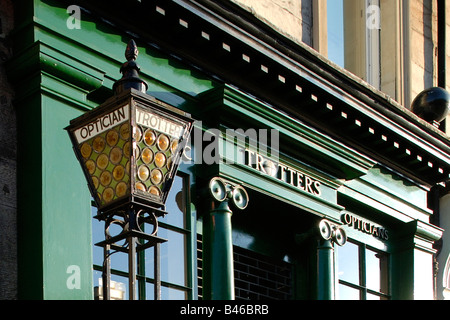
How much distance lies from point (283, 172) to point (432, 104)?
449 cm

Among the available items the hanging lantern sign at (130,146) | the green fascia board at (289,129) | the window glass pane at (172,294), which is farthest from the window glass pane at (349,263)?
the hanging lantern sign at (130,146)

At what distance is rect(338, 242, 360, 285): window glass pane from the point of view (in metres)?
18.2

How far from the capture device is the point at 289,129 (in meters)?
16.7

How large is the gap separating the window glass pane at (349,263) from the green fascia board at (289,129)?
3.81ft

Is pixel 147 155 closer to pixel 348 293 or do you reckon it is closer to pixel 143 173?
pixel 143 173

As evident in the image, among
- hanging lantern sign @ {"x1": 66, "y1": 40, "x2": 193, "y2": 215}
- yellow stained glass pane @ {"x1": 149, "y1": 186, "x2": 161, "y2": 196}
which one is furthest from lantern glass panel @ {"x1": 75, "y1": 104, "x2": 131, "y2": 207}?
yellow stained glass pane @ {"x1": 149, "y1": 186, "x2": 161, "y2": 196}

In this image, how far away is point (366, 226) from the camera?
61.8 feet

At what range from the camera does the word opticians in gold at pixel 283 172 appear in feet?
53.4

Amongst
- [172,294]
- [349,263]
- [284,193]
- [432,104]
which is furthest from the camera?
[432,104]

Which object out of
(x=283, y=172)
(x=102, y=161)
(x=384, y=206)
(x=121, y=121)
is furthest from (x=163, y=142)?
(x=384, y=206)

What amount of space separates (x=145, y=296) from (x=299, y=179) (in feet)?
12.0

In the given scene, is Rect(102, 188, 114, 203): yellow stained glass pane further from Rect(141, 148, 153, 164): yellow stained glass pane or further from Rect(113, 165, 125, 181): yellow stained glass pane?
Rect(141, 148, 153, 164): yellow stained glass pane

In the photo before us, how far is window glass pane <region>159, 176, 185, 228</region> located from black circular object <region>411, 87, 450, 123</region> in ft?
20.8
